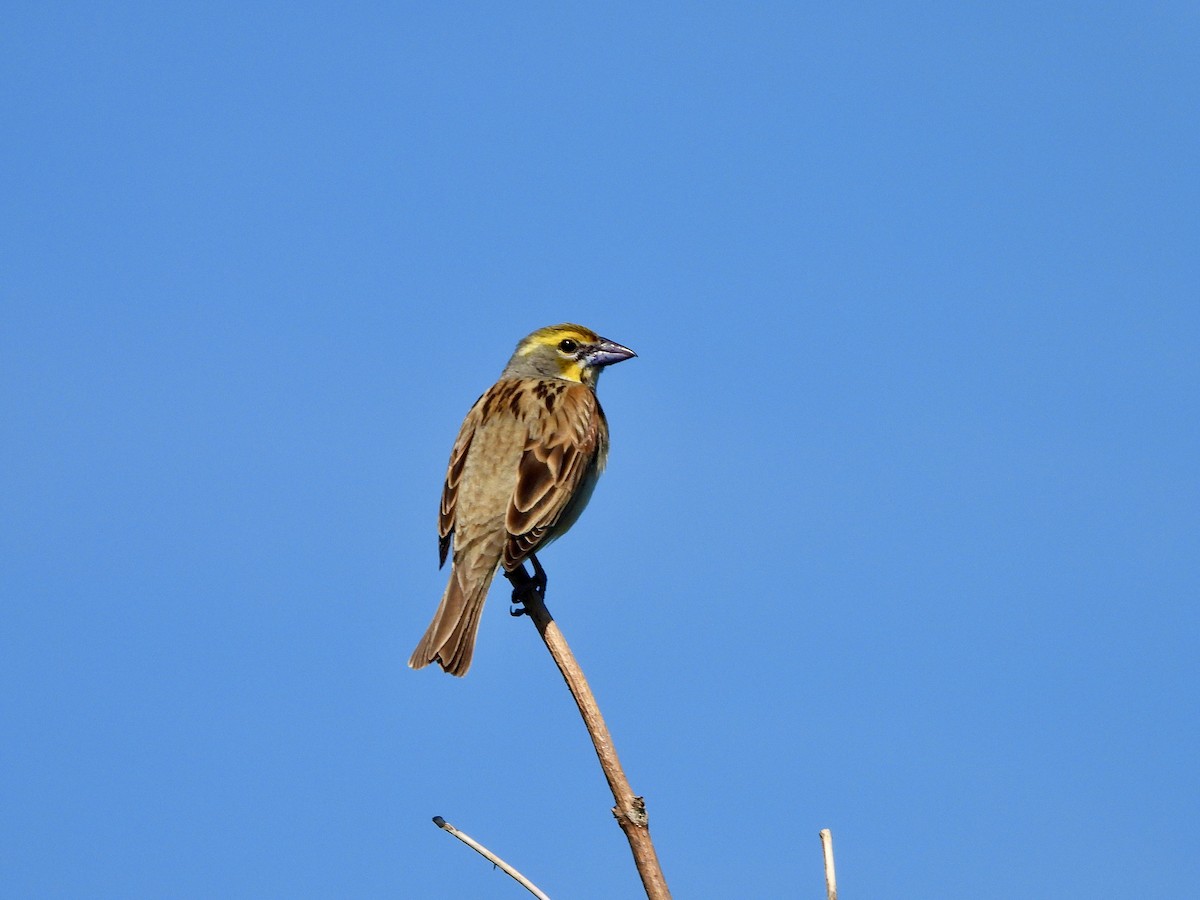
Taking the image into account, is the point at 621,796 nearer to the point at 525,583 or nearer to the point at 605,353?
the point at 525,583

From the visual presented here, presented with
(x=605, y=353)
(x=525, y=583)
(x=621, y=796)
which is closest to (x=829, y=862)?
(x=621, y=796)

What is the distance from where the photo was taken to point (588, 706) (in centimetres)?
410

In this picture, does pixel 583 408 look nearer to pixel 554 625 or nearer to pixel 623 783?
pixel 554 625

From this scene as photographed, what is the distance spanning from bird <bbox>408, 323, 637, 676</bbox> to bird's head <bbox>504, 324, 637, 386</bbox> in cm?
40

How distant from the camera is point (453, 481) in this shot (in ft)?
26.4

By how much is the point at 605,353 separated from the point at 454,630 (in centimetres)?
285

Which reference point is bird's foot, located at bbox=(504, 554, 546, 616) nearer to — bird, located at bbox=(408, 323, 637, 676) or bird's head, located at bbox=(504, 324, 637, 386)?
bird, located at bbox=(408, 323, 637, 676)

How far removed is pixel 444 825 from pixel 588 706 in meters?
0.65

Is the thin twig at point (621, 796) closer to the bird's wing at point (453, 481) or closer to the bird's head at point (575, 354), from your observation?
the bird's wing at point (453, 481)

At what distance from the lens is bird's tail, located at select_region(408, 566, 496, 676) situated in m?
6.93

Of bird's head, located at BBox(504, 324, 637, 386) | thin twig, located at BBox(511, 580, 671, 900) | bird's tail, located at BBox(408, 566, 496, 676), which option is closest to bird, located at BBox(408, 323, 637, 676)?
bird's tail, located at BBox(408, 566, 496, 676)

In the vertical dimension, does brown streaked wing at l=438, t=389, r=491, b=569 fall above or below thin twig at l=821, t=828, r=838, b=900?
above

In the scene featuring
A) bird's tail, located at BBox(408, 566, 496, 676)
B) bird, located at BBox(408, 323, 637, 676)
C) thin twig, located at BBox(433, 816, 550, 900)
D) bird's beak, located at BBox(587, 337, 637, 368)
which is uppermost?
bird's beak, located at BBox(587, 337, 637, 368)

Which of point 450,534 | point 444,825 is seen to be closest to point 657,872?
point 444,825
